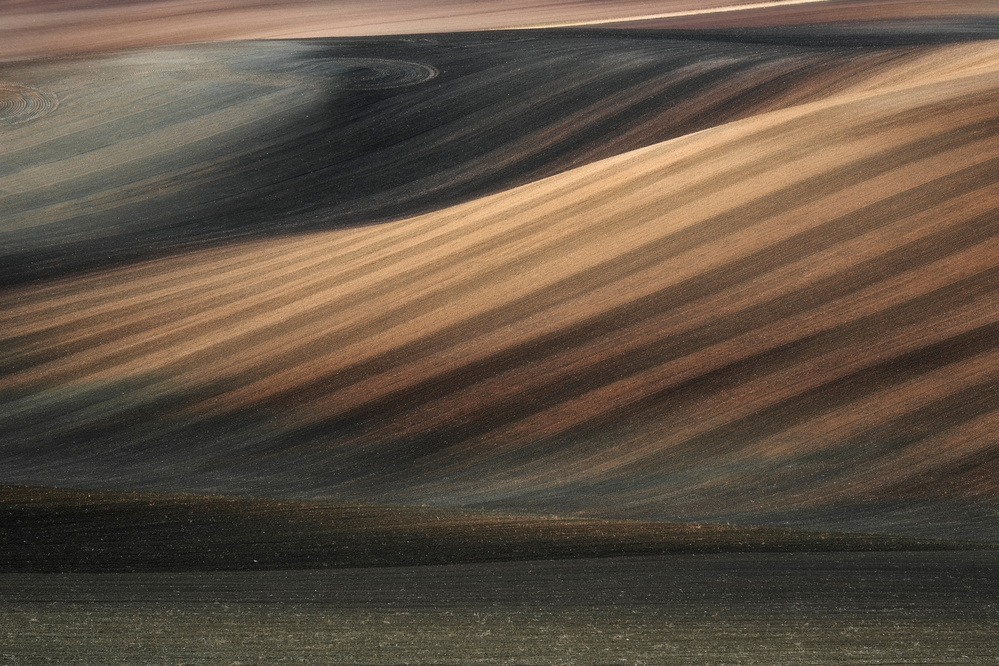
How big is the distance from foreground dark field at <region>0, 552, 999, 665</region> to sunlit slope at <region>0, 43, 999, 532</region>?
684mm

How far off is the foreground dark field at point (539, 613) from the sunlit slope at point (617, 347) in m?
0.68

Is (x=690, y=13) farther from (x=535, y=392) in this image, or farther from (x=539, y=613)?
(x=539, y=613)

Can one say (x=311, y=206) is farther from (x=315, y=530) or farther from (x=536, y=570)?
(x=536, y=570)

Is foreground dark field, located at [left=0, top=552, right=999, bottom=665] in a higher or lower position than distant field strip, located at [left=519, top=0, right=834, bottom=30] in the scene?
lower

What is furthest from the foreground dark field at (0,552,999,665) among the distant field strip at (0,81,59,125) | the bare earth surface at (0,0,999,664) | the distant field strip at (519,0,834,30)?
the distant field strip at (519,0,834,30)

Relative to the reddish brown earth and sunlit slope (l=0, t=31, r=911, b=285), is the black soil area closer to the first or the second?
sunlit slope (l=0, t=31, r=911, b=285)

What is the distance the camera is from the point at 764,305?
6.21 m

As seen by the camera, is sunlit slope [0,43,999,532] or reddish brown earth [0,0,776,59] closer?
sunlit slope [0,43,999,532]

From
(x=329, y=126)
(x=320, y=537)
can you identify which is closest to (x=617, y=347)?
(x=320, y=537)

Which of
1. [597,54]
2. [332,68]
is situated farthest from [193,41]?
[597,54]

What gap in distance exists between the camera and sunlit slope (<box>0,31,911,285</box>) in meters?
10.1

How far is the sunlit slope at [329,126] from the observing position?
1012 cm

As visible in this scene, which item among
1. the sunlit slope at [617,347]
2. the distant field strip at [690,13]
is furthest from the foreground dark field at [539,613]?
the distant field strip at [690,13]

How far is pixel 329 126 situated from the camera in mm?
12023
